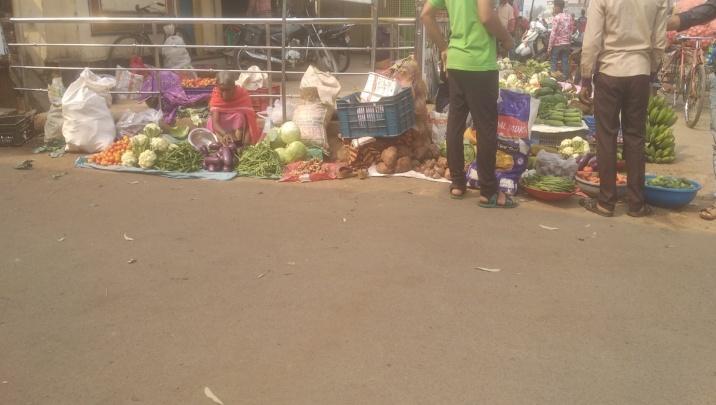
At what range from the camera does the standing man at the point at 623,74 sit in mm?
5012

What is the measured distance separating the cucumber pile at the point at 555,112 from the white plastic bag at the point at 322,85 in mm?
2704

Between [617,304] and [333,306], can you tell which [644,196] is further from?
[333,306]

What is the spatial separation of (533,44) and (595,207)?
12532mm

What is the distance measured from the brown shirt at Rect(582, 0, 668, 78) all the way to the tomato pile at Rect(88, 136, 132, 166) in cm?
518

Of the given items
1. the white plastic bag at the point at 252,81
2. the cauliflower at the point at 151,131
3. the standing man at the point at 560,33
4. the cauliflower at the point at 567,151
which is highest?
the standing man at the point at 560,33

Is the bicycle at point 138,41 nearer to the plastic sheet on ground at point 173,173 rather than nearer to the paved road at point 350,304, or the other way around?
the plastic sheet on ground at point 173,173

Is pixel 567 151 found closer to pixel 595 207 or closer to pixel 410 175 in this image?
pixel 595 207

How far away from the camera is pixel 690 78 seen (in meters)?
9.78

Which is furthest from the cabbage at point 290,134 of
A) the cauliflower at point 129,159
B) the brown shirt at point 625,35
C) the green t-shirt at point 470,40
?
the brown shirt at point 625,35

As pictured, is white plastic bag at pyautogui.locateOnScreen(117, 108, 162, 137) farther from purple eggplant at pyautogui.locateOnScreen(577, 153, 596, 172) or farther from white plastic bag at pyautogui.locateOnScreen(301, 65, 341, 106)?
purple eggplant at pyautogui.locateOnScreen(577, 153, 596, 172)

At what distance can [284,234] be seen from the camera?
489 cm

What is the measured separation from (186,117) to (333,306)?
621cm

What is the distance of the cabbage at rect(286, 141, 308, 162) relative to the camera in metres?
7.04

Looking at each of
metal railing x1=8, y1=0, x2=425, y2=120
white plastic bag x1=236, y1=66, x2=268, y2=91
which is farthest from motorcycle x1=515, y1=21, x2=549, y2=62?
white plastic bag x1=236, y1=66, x2=268, y2=91
